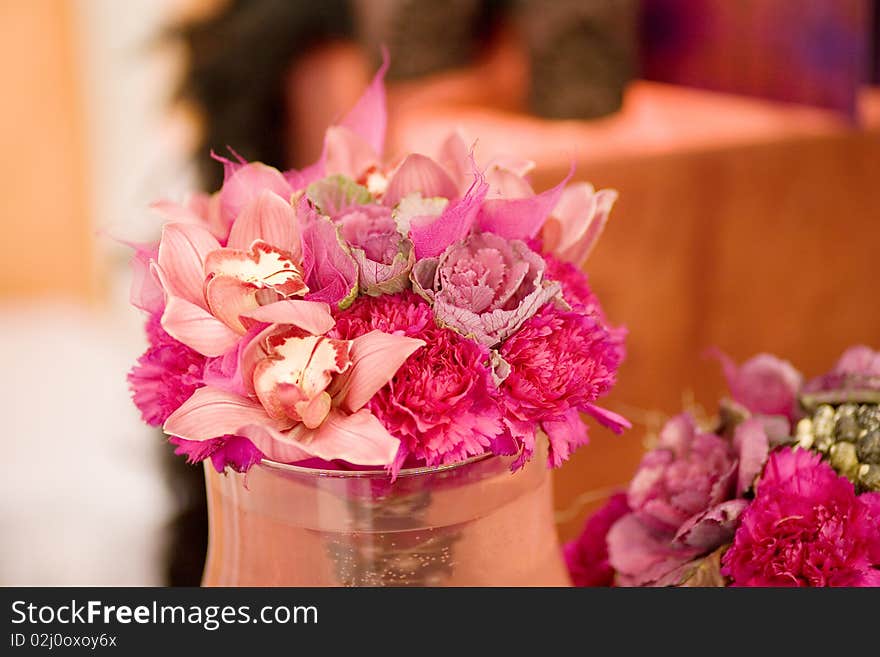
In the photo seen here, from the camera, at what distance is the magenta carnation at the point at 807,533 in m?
0.42

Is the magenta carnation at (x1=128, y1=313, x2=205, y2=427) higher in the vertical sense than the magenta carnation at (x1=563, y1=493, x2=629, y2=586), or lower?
higher

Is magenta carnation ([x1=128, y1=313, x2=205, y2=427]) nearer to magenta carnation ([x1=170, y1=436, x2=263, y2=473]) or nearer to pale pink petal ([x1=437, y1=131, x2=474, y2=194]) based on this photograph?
magenta carnation ([x1=170, y1=436, x2=263, y2=473])

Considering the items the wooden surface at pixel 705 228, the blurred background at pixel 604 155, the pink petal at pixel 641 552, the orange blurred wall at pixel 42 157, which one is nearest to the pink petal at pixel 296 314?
the pink petal at pixel 641 552

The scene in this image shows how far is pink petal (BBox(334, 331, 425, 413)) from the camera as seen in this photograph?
1.21 feet

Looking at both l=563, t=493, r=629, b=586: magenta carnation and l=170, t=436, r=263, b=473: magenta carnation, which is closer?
l=170, t=436, r=263, b=473: magenta carnation

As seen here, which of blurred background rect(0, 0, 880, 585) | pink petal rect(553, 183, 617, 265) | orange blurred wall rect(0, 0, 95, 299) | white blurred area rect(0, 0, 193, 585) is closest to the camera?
pink petal rect(553, 183, 617, 265)

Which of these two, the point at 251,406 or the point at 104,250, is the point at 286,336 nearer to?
the point at 251,406

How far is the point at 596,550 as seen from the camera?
0.55 metres

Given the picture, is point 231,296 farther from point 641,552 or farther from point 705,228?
point 705,228

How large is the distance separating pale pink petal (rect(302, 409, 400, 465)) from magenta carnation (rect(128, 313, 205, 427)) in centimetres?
5

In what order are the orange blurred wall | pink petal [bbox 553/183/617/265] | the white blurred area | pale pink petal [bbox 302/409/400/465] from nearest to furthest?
1. pale pink petal [bbox 302/409/400/465]
2. pink petal [bbox 553/183/617/265]
3. the white blurred area
4. the orange blurred wall

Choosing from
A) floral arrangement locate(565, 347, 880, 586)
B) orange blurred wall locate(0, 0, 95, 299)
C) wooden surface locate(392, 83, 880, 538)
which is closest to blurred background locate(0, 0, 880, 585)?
wooden surface locate(392, 83, 880, 538)

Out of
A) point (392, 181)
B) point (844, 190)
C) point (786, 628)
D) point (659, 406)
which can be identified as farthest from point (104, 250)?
point (786, 628)

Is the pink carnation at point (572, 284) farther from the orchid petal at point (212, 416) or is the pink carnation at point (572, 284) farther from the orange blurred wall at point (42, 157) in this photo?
the orange blurred wall at point (42, 157)
